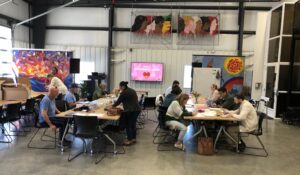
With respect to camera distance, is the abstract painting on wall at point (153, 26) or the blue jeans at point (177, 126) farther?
the abstract painting on wall at point (153, 26)

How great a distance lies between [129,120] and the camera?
5547mm

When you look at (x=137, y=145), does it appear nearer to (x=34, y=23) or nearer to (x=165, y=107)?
(x=165, y=107)

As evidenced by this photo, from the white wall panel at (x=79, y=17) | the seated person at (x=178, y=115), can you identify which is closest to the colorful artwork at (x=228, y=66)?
the white wall panel at (x=79, y=17)

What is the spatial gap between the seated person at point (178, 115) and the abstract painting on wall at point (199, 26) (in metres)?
6.73

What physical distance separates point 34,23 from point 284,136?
418 inches

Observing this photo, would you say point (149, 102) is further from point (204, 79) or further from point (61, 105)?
point (204, 79)

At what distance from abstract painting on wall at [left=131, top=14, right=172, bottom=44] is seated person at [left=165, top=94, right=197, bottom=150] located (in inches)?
266

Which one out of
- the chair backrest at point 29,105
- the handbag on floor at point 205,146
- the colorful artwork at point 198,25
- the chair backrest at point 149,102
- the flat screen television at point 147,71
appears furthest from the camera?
the flat screen television at point 147,71

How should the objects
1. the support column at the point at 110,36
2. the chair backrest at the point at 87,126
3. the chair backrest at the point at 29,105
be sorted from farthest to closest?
1. the support column at the point at 110,36
2. the chair backrest at the point at 29,105
3. the chair backrest at the point at 87,126

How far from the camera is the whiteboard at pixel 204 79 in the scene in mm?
10672

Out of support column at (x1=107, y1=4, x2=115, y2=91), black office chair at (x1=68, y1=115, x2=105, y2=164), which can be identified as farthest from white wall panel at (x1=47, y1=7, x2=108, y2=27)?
black office chair at (x1=68, y1=115, x2=105, y2=164)

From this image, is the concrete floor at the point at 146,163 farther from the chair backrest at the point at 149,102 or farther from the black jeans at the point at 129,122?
the chair backrest at the point at 149,102

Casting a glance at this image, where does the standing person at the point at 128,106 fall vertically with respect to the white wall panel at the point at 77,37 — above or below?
below

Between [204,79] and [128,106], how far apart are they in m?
5.95
